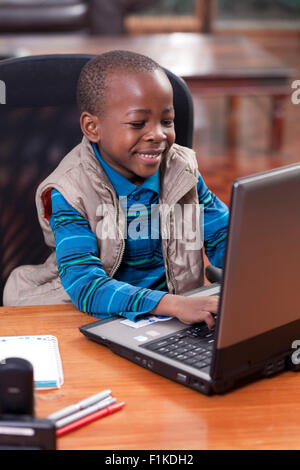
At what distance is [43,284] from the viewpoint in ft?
4.39

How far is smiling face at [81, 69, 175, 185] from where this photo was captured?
114cm

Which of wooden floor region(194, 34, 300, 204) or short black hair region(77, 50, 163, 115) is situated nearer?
short black hair region(77, 50, 163, 115)

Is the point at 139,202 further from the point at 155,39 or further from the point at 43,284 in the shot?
the point at 155,39

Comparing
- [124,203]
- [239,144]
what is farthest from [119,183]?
[239,144]

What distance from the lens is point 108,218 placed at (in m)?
1.17

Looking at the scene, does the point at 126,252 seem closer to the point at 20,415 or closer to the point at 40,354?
the point at 40,354

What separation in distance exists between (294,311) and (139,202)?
1.44 feet

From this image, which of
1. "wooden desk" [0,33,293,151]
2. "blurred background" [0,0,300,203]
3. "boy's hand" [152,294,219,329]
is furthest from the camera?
"blurred background" [0,0,300,203]

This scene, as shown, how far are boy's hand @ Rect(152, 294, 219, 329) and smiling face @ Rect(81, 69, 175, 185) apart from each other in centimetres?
25

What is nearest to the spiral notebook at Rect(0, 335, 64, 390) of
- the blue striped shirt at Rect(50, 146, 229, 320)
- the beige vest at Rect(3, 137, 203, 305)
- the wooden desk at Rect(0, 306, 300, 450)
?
the wooden desk at Rect(0, 306, 300, 450)

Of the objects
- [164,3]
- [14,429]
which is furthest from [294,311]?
[164,3]

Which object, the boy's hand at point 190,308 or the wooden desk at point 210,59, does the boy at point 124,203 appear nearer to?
the boy's hand at point 190,308

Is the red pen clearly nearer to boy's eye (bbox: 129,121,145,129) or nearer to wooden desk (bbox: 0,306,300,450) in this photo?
wooden desk (bbox: 0,306,300,450)

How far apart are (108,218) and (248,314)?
1.42 ft
